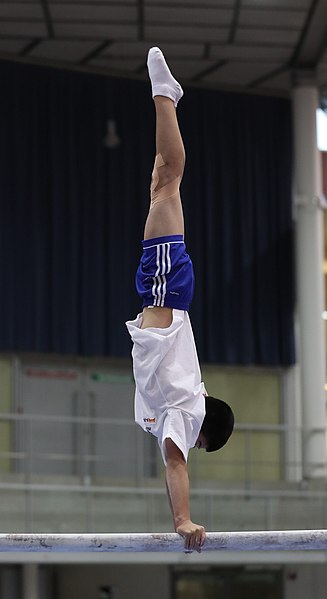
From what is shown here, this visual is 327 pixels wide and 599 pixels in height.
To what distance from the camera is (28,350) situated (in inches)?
713

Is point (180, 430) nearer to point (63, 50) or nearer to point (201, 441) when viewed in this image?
point (201, 441)

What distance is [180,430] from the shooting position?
224 inches

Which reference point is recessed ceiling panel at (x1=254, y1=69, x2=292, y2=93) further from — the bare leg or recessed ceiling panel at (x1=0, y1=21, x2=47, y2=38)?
the bare leg

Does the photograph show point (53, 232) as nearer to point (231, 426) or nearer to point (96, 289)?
point (96, 289)

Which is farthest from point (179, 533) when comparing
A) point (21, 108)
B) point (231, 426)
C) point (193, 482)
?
point (21, 108)

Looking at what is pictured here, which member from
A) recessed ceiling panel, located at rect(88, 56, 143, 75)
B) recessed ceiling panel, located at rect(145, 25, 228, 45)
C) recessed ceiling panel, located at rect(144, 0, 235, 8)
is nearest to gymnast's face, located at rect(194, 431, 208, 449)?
recessed ceiling panel, located at rect(144, 0, 235, 8)

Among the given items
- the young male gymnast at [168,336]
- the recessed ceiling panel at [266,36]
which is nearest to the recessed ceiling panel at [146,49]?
the recessed ceiling panel at [266,36]

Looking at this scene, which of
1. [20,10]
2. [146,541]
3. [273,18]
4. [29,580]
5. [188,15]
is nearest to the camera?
[146,541]

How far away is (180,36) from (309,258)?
12.6 feet

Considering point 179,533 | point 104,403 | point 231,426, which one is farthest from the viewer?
point 104,403

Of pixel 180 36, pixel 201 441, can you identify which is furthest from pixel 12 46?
pixel 201 441

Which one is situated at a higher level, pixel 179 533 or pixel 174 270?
pixel 174 270

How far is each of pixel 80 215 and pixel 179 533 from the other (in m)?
13.5

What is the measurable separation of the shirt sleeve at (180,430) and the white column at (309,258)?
43.0 ft
